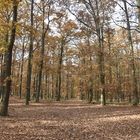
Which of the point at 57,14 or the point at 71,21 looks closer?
the point at 57,14

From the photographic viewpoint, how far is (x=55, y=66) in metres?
52.9

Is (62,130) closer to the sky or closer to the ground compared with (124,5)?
closer to the ground

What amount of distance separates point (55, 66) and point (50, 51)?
6.82 metres

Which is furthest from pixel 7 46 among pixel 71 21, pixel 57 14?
pixel 71 21

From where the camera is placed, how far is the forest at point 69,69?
14.8m

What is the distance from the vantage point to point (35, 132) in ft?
45.0

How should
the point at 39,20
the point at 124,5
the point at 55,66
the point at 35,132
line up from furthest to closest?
the point at 55,66, the point at 39,20, the point at 124,5, the point at 35,132

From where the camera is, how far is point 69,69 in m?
57.7

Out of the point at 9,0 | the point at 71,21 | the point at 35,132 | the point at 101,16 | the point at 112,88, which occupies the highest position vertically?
the point at 71,21

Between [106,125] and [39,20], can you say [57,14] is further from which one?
[106,125]

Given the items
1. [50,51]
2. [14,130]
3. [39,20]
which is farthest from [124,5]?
[50,51]

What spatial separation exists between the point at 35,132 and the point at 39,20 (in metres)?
28.1

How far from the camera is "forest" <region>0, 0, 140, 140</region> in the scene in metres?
14.8

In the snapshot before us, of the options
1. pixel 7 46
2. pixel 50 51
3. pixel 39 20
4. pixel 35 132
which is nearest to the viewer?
pixel 35 132
